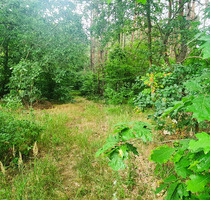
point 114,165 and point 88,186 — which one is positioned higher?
point 114,165

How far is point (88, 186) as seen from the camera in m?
2.10

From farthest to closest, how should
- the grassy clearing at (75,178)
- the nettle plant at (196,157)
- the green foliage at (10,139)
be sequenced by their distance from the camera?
the green foliage at (10,139) < the grassy clearing at (75,178) < the nettle plant at (196,157)

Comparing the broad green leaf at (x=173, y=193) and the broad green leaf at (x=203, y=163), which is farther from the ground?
the broad green leaf at (x=203, y=163)

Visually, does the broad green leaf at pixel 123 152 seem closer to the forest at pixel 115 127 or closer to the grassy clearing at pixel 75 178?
the forest at pixel 115 127

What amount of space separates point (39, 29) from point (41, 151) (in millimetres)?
6522

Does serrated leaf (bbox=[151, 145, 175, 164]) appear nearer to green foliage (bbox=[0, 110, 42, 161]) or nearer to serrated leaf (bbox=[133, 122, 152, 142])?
serrated leaf (bbox=[133, 122, 152, 142])

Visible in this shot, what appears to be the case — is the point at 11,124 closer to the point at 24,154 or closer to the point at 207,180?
the point at 24,154

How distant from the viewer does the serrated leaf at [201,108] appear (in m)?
0.69

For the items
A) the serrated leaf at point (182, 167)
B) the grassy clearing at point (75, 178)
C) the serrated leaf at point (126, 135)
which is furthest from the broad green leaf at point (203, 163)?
the grassy clearing at point (75, 178)

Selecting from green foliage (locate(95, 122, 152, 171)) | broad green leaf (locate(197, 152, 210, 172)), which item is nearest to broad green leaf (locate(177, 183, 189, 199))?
broad green leaf (locate(197, 152, 210, 172))

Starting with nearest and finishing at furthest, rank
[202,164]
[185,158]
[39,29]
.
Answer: [202,164], [185,158], [39,29]

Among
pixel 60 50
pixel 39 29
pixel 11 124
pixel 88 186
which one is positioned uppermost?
pixel 39 29

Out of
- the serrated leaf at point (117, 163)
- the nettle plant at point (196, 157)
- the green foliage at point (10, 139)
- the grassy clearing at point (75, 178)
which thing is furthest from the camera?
the green foliage at point (10, 139)

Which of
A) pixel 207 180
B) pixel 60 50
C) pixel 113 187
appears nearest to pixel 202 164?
pixel 207 180
